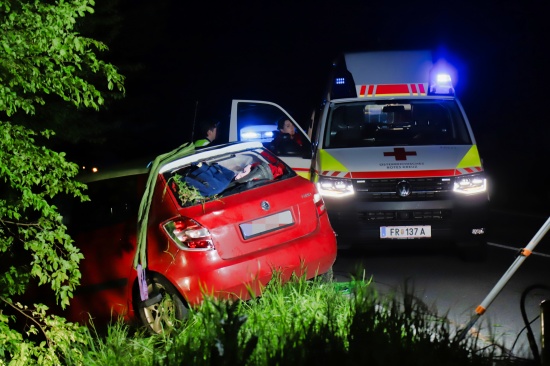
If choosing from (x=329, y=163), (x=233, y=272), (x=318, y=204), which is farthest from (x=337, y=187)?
(x=233, y=272)

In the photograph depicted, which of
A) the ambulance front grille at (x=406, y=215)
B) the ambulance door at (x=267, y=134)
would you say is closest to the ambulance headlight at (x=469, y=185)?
the ambulance front grille at (x=406, y=215)

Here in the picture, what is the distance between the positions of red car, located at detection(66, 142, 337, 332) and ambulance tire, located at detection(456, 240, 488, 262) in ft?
8.10

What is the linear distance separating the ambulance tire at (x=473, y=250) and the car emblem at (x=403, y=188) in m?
0.78

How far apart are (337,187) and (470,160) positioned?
150 centimetres

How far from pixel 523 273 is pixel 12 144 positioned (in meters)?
5.73

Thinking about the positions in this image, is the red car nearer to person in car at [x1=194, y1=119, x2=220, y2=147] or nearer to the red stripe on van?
the red stripe on van

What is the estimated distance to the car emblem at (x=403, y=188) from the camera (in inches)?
377

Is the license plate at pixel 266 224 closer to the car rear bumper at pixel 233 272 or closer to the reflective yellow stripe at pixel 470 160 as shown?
the car rear bumper at pixel 233 272

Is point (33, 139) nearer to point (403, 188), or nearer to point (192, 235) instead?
point (192, 235)

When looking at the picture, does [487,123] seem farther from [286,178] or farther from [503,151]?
[286,178]

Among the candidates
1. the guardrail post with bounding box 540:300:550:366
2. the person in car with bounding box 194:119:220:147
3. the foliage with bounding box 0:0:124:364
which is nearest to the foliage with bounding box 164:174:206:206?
the foliage with bounding box 0:0:124:364

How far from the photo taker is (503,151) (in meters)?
25.4

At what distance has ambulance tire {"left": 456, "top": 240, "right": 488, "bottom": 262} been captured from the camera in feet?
31.5

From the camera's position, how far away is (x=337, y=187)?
9680mm
